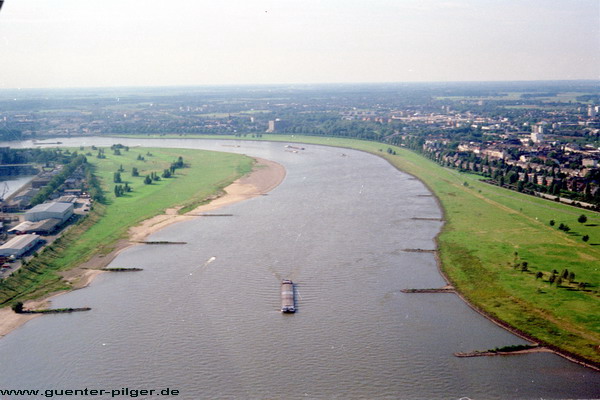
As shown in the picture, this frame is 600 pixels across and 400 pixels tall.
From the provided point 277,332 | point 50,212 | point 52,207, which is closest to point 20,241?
point 50,212

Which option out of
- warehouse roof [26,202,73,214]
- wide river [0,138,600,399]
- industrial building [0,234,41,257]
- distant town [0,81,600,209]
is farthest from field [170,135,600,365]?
warehouse roof [26,202,73,214]

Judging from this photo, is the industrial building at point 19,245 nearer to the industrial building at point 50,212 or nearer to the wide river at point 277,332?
the industrial building at point 50,212

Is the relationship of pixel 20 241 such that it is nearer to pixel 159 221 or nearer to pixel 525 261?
pixel 159 221

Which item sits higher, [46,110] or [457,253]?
[46,110]

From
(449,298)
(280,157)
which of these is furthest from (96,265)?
(280,157)

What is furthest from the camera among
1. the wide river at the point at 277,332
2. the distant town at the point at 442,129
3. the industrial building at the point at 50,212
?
the distant town at the point at 442,129

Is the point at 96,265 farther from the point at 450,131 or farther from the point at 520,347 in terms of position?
the point at 450,131

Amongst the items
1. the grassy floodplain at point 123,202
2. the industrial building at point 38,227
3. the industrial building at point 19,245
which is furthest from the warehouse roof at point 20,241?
the industrial building at point 38,227
